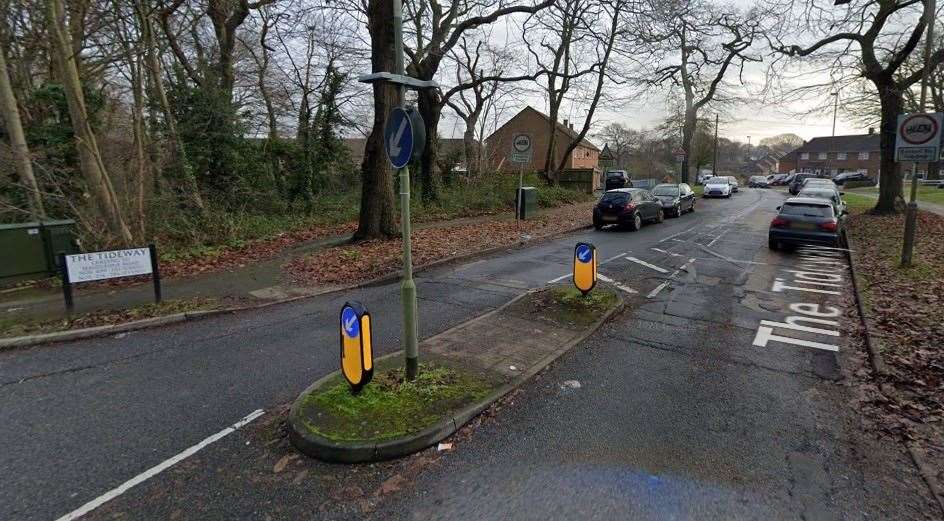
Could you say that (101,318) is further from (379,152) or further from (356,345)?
(379,152)

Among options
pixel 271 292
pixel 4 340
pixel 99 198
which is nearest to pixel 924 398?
pixel 271 292

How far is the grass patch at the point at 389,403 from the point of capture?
11.8 feet

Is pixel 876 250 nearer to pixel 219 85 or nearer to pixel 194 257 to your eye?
pixel 194 257

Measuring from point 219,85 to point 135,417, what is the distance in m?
14.5

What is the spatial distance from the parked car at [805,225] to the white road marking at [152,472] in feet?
41.2

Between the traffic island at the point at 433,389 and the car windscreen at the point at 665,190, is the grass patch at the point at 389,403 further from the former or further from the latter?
the car windscreen at the point at 665,190

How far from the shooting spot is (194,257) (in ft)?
34.3

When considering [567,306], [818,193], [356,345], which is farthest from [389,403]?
[818,193]

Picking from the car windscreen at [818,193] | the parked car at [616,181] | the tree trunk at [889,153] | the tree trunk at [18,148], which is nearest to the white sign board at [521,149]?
the car windscreen at [818,193]

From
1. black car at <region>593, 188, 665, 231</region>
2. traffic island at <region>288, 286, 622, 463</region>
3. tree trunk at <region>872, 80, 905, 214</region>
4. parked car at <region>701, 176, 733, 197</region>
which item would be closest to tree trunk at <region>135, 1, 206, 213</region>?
traffic island at <region>288, 286, 622, 463</region>

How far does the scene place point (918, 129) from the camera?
8906 millimetres

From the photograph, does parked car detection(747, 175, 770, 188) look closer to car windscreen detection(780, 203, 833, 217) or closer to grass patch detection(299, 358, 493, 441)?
car windscreen detection(780, 203, 833, 217)

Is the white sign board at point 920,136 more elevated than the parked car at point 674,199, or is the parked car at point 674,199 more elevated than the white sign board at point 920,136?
the white sign board at point 920,136

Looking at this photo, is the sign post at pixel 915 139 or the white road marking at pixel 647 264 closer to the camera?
the sign post at pixel 915 139
